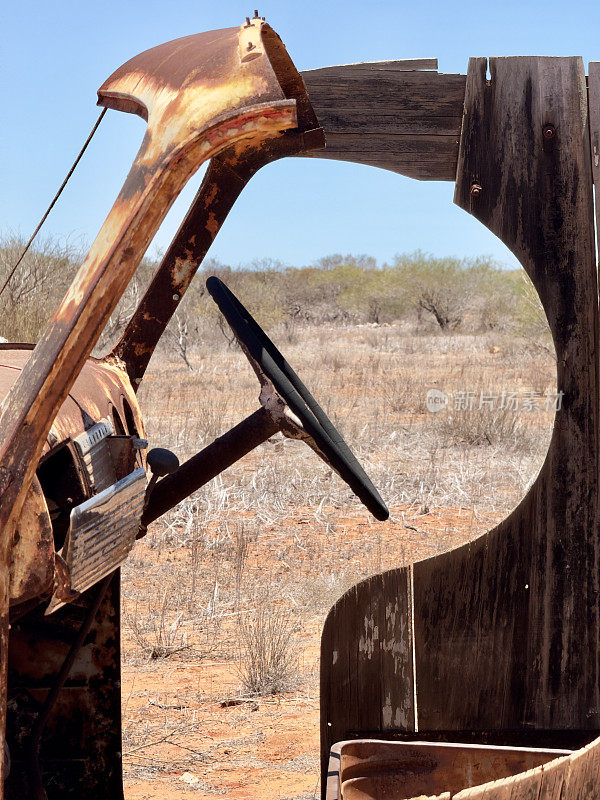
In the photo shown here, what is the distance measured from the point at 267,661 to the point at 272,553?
6.70ft

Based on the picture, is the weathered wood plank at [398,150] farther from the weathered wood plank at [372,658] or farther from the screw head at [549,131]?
the weathered wood plank at [372,658]

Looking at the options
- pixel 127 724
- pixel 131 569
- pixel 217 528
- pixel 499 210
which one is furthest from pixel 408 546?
pixel 499 210

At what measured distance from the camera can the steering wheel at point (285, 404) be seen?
2139 millimetres

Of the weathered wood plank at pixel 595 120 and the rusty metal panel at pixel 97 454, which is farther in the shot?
the weathered wood plank at pixel 595 120

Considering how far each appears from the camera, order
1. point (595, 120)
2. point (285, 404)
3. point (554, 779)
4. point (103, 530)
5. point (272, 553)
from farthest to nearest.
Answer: point (272, 553) < point (595, 120) < point (285, 404) < point (554, 779) < point (103, 530)

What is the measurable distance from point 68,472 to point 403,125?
153 centimetres

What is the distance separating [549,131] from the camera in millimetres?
2564

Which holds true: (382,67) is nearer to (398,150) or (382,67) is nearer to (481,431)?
(398,150)

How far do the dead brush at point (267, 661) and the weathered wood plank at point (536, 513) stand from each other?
64.6 inches

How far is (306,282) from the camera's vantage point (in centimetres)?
3700

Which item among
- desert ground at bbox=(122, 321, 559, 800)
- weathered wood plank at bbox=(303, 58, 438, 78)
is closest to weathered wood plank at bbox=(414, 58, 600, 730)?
weathered wood plank at bbox=(303, 58, 438, 78)

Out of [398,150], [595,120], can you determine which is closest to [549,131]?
[595,120]

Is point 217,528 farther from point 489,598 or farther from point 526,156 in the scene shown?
point 526,156

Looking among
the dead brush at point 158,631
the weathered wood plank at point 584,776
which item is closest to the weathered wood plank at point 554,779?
the weathered wood plank at point 584,776
